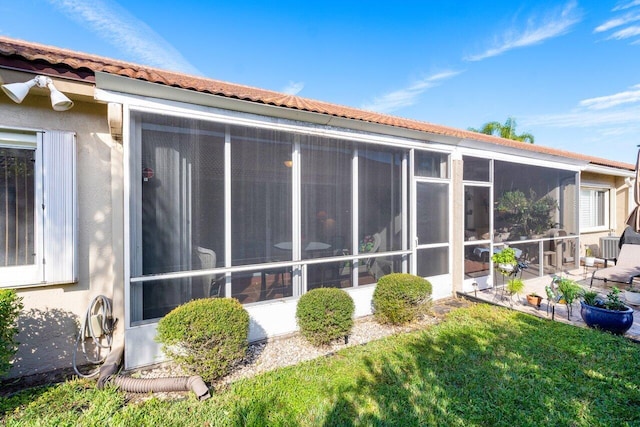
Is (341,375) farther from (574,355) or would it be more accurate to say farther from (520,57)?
(520,57)

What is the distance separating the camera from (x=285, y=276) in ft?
16.6

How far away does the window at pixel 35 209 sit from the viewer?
3.65m

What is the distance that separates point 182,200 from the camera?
4.18 m

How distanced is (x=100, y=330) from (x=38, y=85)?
316 centimetres

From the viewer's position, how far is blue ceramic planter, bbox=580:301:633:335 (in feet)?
15.3

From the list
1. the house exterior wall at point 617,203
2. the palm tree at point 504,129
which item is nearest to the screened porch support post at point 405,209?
the house exterior wall at point 617,203

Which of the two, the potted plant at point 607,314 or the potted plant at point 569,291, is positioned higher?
the potted plant at point 569,291

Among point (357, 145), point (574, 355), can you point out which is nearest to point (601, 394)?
point (574, 355)

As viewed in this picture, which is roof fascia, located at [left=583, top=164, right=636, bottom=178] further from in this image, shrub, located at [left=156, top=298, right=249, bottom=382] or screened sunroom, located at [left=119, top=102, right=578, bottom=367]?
shrub, located at [left=156, top=298, right=249, bottom=382]

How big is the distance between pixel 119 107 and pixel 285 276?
3.46 m

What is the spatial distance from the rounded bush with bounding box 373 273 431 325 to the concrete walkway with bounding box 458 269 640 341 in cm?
225

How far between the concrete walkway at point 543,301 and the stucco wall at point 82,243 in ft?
23.3

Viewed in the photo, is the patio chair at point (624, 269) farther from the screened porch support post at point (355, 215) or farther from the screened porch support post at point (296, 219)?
the screened porch support post at point (296, 219)

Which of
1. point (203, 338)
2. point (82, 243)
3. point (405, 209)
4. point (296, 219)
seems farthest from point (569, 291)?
point (82, 243)
